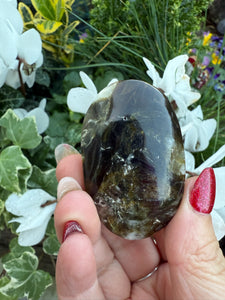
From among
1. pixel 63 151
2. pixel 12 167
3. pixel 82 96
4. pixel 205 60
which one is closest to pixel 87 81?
pixel 82 96

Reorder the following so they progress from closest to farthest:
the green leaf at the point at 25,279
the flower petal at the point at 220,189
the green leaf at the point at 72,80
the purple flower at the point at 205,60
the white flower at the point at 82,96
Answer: the flower petal at the point at 220,189
the white flower at the point at 82,96
the green leaf at the point at 25,279
the green leaf at the point at 72,80
the purple flower at the point at 205,60

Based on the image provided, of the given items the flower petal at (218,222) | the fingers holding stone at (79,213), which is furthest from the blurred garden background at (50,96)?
the fingers holding stone at (79,213)

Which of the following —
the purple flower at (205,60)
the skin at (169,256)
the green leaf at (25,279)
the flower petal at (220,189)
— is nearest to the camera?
the skin at (169,256)

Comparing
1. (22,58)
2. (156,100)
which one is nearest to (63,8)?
(22,58)

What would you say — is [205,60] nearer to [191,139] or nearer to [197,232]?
[191,139]

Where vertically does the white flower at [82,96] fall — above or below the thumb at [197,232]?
above

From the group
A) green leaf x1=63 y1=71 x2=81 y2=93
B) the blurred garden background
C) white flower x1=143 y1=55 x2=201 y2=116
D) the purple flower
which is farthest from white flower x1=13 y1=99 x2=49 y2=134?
the purple flower

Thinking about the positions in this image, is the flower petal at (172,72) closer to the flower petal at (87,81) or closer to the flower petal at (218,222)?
the flower petal at (87,81)

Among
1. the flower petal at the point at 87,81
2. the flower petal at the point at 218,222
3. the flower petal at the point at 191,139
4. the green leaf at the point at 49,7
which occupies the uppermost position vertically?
the green leaf at the point at 49,7

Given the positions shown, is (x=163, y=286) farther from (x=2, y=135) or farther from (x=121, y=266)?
(x=2, y=135)
